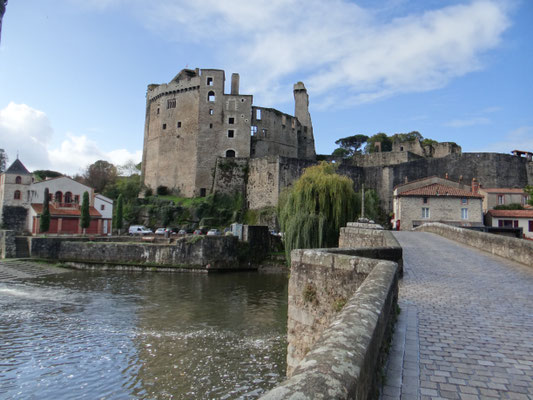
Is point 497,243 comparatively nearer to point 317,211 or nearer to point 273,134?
point 317,211

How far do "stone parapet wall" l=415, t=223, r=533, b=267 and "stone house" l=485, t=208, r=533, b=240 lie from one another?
14.9 metres

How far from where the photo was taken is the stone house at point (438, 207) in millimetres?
28688

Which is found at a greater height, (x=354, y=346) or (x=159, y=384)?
(x=354, y=346)

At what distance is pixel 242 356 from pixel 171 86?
46.1 metres

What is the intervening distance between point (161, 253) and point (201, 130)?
74.9ft

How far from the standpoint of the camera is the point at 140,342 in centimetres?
1191

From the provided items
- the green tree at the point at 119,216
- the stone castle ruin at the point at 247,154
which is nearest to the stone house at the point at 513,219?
the stone castle ruin at the point at 247,154

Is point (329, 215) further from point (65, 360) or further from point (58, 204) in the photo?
point (58, 204)

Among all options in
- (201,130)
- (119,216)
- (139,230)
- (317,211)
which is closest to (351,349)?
(317,211)

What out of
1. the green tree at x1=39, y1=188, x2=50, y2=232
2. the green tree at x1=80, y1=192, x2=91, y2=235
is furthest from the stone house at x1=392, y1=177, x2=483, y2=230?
the green tree at x1=39, y1=188, x2=50, y2=232

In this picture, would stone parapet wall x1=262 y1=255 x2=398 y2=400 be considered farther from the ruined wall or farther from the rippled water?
the ruined wall

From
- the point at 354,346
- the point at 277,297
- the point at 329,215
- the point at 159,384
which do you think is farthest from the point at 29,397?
Answer: the point at 329,215

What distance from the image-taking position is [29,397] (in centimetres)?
851


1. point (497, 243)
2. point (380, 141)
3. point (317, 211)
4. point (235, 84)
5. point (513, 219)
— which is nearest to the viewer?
point (497, 243)
